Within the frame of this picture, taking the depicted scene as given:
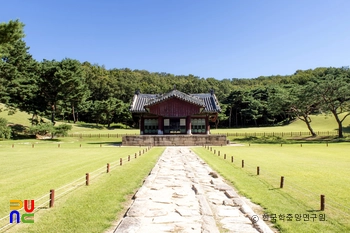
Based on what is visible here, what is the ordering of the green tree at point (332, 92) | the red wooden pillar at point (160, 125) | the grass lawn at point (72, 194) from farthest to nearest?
1. the green tree at point (332, 92)
2. the red wooden pillar at point (160, 125)
3. the grass lawn at point (72, 194)

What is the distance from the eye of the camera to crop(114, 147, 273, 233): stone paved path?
6.02 metres

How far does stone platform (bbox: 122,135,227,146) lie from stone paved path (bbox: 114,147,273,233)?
2289 cm

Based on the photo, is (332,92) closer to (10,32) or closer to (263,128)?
(263,128)

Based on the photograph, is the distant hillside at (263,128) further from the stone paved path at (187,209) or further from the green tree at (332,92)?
the stone paved path at (187,209)

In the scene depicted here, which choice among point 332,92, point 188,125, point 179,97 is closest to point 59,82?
point 179,97

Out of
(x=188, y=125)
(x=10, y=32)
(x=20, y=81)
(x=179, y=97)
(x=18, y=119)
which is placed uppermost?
(x=20, y=81)

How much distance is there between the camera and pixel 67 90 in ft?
172

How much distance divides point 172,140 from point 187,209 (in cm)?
2689

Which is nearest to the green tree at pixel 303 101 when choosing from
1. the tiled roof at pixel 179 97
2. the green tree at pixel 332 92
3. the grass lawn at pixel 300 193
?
the green tree at pixel 332 92

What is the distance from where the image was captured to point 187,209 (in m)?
7.34

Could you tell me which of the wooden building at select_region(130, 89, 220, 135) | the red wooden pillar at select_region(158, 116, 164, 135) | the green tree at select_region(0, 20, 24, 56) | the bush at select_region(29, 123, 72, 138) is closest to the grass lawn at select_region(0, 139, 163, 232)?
the green tree at select_region(0, 20, 24, 56)

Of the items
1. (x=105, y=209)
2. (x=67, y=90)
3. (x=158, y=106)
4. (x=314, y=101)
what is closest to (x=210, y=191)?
(x=105, y=209)

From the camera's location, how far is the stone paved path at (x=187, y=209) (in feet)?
19.8

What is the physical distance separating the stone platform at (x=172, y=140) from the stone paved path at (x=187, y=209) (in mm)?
22893
